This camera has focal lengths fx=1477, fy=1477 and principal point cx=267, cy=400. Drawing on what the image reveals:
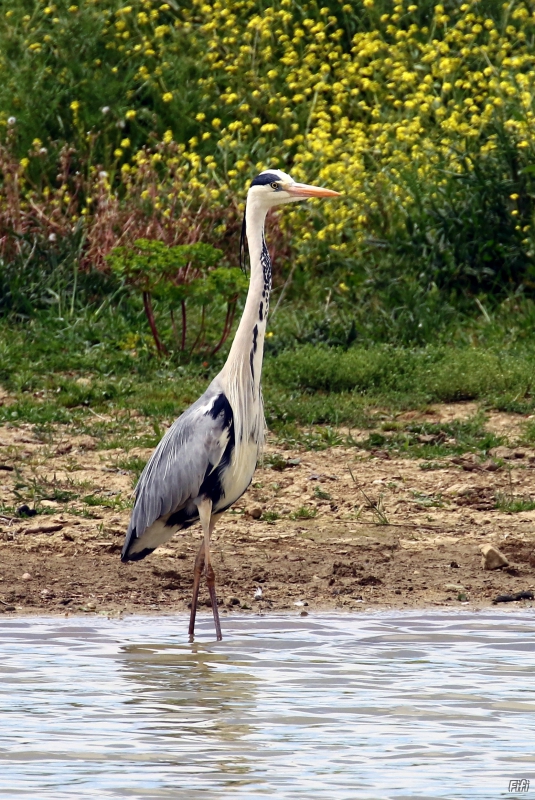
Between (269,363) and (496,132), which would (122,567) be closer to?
(269,363)

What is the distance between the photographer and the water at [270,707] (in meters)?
4.35

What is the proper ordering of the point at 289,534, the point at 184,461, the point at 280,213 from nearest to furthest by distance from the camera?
1. the point at 184,461
2. the point at 289,534
3. the point at 280,213

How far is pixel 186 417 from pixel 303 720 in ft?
5.55

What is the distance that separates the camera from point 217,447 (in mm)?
6059

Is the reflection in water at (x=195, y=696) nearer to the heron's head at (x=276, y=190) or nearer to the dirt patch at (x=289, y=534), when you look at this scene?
the dirt patch at (x=289, y=534)

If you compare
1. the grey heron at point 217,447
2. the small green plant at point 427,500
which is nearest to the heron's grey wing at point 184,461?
the grey heron at point 217,447

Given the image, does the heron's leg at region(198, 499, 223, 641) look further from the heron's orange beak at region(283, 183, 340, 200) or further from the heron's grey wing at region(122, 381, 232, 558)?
the heron's orange beak at region(283, 183, 340, 200)

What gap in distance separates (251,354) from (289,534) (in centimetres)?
119

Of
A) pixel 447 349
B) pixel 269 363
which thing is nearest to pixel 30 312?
pixel 269 363

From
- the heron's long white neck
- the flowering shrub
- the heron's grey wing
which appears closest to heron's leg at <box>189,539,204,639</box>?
the heron's grey wing

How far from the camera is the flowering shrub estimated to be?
10.0m

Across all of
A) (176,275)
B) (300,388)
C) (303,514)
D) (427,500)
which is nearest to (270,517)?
(303,514)

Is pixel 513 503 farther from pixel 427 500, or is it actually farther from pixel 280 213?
pixel 280 213

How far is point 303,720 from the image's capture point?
496 cm
